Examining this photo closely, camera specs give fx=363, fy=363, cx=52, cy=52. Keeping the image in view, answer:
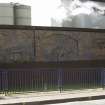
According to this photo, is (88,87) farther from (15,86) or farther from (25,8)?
(25,8)

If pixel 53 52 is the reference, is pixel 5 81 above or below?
below

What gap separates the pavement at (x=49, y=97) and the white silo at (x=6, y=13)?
27.7ft

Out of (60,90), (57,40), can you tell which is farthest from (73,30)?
(60,90)

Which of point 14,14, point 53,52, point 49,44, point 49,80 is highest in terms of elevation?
point 14,14

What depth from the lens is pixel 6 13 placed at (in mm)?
23484

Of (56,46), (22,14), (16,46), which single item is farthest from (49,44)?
(22,14)

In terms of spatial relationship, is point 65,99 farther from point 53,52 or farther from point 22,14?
point 22,14

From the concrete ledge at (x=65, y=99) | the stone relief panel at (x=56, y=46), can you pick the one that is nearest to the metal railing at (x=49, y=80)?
the concrete ledge at (x=65, y=99)

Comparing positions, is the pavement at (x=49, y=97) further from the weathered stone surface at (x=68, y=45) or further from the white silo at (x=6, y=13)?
the white silo at (x=6, y=13)

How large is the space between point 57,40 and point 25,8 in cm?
323

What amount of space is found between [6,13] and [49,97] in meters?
10.1

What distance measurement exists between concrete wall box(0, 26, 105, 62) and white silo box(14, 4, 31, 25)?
184 cm

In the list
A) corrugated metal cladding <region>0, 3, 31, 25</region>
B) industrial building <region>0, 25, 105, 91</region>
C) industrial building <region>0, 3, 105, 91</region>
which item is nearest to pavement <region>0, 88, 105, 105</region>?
industrial building <region>0, 25, 105, 91</region>

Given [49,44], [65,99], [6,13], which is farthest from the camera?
[6,13]
